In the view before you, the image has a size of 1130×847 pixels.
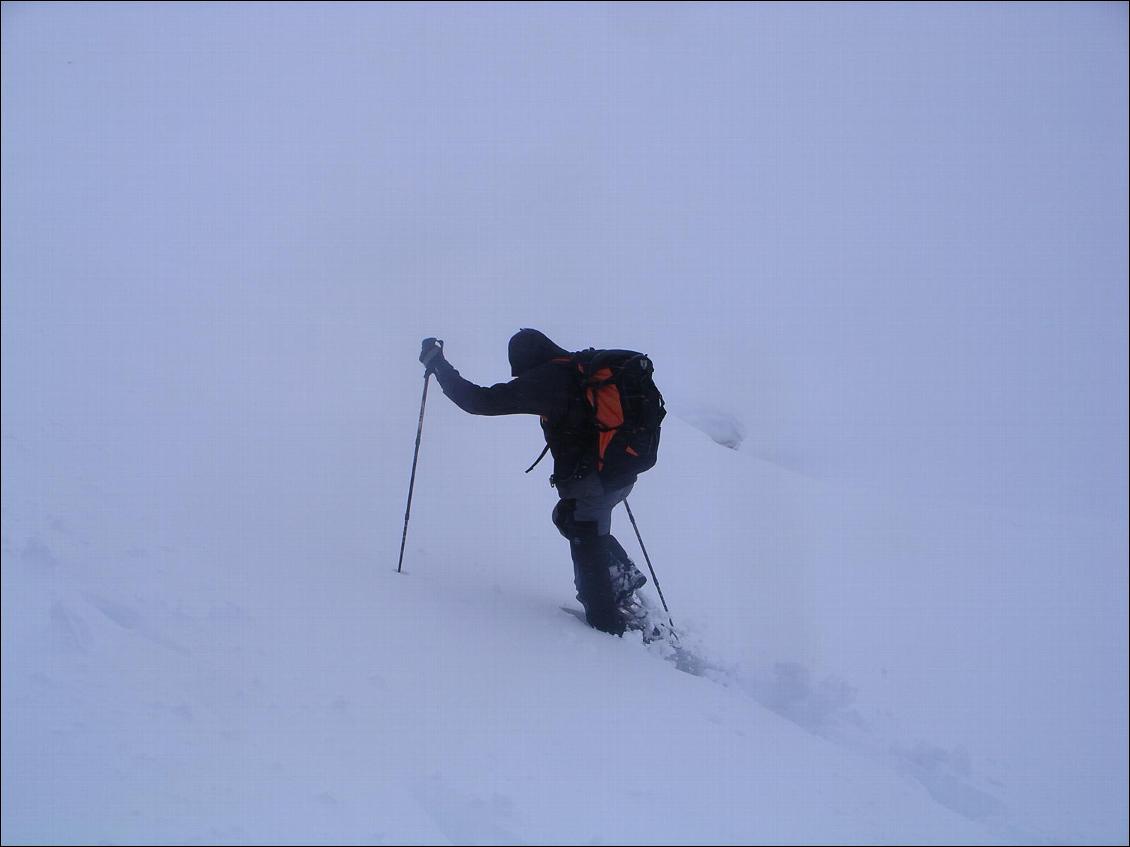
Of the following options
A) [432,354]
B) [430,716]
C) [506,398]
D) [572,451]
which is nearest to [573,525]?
[572,451]

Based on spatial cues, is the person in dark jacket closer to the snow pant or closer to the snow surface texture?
the snow pant

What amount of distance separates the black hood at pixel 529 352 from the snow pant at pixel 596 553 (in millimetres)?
713

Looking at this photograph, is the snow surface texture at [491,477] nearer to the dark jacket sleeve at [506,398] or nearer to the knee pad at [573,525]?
the knee pad at [573,525]

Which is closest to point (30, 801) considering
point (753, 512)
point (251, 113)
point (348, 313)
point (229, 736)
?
point (229, 736)

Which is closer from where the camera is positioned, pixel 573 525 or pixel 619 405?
pixel 619 405

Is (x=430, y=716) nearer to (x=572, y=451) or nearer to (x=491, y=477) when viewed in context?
(x=572, y=451)

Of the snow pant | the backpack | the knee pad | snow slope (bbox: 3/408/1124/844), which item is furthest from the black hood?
snow slope (bbox: 3/408/1124/844)

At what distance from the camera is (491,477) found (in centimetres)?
696

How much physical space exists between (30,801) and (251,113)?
1756 cm

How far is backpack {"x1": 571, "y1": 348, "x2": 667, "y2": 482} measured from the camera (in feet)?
14.4

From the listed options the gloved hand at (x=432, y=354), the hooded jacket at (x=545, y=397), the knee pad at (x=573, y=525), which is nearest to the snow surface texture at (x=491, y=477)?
the knee pad at (x=573, y=525)

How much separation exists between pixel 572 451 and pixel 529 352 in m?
0.62

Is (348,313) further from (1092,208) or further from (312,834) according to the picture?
(1092,208)

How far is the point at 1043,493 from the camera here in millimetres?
9961
